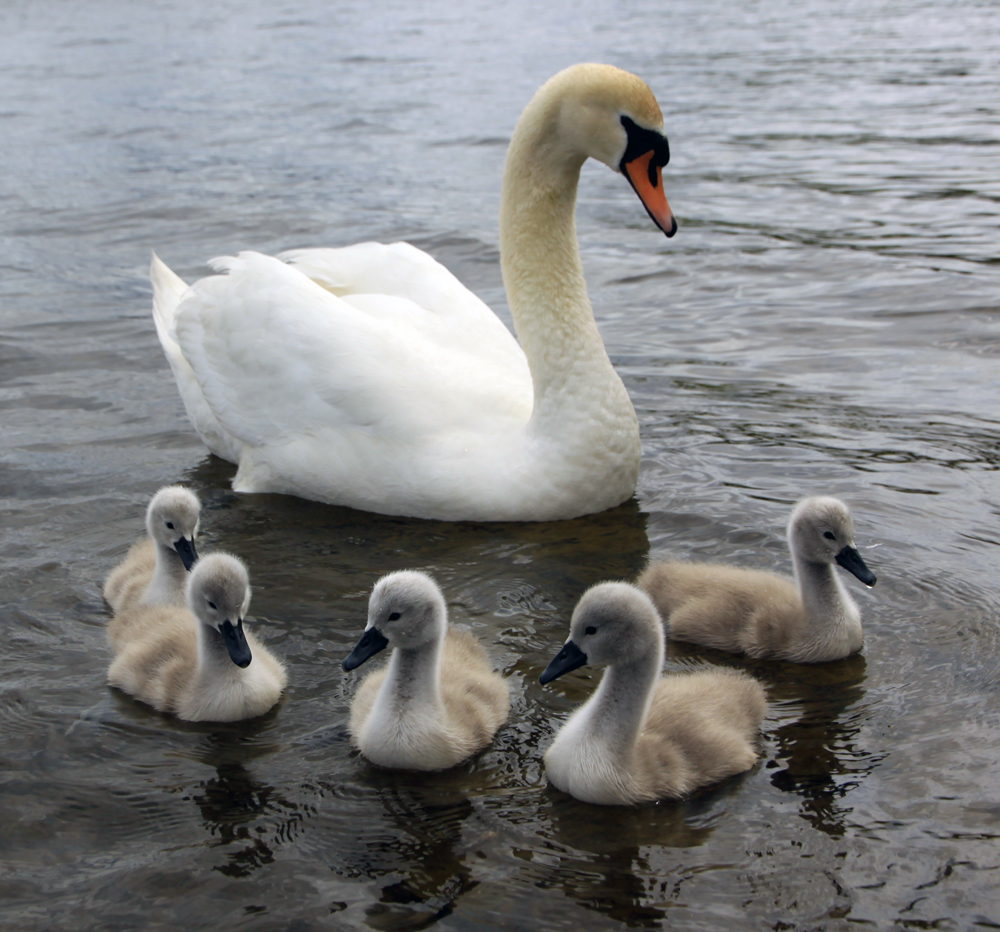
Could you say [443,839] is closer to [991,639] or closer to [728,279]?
[991,639]

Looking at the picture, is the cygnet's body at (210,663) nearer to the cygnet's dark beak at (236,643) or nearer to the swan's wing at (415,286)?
the cygnet's dark beak at (236,643)

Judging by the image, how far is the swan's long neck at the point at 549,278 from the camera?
21.1ft

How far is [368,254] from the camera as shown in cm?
760

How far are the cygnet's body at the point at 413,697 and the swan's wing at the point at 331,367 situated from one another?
6.52ft

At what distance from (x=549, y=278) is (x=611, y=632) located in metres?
2.84

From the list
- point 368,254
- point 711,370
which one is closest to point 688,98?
point 711,370

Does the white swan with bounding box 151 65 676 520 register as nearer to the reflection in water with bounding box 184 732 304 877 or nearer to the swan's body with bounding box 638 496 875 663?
the swan's body with bounding box 638 496 875 663

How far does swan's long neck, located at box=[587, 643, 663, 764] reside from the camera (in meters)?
4.24

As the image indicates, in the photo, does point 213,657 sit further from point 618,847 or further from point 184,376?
point 184,376

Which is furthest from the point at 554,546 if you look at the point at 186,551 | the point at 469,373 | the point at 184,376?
the point at 184,376

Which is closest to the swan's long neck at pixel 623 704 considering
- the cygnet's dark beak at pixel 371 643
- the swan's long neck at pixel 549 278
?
the cygnet's dark beak at pixel 371 643

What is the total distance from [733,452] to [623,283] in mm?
4114

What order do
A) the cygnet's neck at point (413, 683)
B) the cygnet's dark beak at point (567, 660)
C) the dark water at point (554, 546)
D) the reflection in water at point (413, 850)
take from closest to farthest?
the reflection in water at point (413, 850) < the dark water at point (554, 546) < the cygnet's dark beak at point (567, 660) < the cygnet's neck at point (413, 683)

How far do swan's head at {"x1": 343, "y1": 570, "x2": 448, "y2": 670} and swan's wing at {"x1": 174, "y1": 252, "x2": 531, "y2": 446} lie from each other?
197 cm
